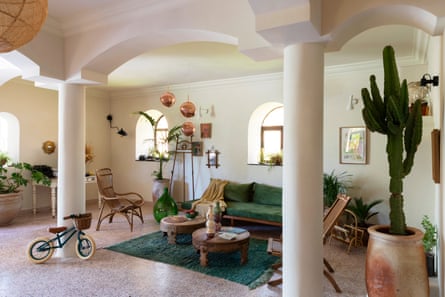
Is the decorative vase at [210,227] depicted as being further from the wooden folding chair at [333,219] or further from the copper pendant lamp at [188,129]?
the copper pendant lamp at [188,129]

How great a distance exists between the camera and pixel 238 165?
21.4 ft

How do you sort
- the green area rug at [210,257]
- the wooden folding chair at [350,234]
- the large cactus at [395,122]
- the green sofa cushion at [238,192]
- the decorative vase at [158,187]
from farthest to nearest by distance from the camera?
the decorative vase at [158,187], the green sofa cushion at [238,192], the wooden folding chair at [350,234], the green area rug at [210,257], the large cactus at [395,122]

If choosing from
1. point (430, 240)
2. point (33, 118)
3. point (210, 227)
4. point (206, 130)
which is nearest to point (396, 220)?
point (430, 240)

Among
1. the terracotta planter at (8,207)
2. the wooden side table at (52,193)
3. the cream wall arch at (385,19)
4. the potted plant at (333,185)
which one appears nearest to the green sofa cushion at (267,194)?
the potted plant at (333,185)

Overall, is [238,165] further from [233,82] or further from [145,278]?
[145,278]

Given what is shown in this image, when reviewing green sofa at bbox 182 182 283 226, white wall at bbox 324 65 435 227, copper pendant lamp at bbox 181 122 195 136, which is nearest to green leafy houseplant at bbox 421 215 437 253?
white wall at bbox 324 65 435 227

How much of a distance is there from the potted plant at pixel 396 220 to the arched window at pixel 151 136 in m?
5.99

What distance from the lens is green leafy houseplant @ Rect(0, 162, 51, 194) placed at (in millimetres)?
5897

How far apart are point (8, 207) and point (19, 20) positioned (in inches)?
208

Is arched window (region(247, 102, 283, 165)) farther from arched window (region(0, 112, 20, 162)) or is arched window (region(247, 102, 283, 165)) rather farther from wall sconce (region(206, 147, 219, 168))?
arched window (region(0, 112, 20, 162))

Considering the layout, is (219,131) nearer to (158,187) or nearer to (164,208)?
(158,187)

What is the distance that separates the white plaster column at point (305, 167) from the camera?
2.23 meters

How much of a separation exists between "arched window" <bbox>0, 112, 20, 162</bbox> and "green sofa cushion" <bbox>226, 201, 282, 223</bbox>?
4.65 m

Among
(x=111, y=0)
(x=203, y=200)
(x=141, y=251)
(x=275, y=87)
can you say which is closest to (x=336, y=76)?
(x=275, y=87)
